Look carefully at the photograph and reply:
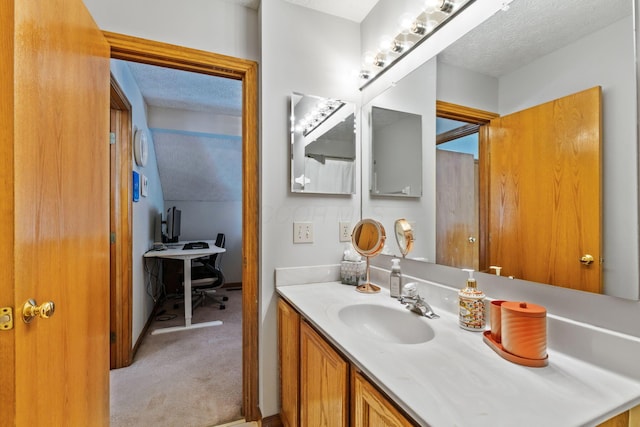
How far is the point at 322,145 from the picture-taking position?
1653 mm

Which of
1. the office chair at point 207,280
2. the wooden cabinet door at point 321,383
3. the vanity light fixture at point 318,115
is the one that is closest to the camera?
the wooden cabinet door at point 321,383

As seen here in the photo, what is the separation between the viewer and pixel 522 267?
912 millimetres

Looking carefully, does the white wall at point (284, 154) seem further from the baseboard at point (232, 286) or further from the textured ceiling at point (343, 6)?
the baseboard at point (232, 286)

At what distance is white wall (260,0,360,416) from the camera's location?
4.95ft

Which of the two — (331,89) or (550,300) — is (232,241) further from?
(550,300)

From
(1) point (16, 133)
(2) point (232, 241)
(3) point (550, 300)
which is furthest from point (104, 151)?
(2) point (232, 241)

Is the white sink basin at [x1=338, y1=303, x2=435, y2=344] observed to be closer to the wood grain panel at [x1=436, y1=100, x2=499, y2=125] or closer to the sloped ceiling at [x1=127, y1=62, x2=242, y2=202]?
the wood grain panel at [x1=436, y1=100, x2=499, y2=125]

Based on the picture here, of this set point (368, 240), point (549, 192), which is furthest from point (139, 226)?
point (549, 192)

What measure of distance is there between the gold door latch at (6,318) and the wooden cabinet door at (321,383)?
0.85m

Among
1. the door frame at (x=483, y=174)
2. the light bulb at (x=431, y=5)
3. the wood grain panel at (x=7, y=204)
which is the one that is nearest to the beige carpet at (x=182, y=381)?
the wood grain panel at (x=7, y=204)

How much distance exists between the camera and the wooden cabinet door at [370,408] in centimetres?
62

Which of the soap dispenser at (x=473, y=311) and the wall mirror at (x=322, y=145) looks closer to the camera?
the soap dispenser at (x=473, y=311)

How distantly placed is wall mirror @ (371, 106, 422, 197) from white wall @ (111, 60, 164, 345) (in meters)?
1.75

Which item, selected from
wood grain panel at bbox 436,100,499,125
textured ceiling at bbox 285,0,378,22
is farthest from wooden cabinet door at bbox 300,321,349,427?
textured ceiling at bbox 285,0,378,22
